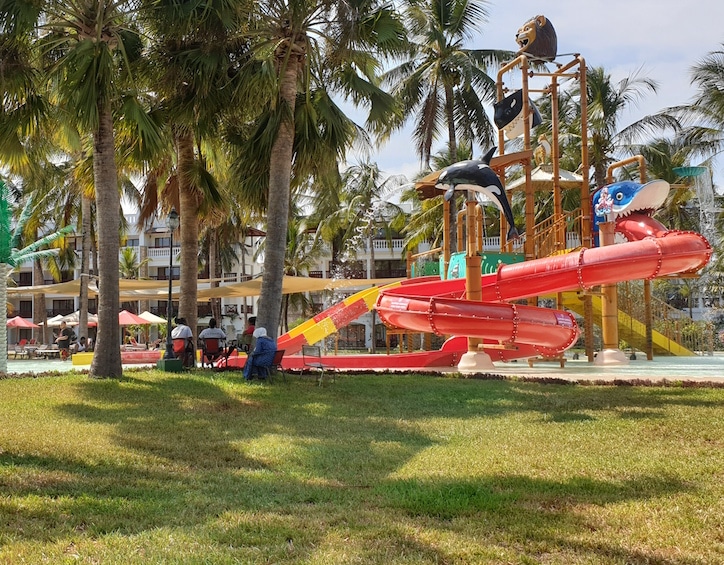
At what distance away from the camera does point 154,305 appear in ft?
190

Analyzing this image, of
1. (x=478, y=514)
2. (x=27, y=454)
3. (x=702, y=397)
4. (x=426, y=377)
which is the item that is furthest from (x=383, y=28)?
(x=478, y=514)

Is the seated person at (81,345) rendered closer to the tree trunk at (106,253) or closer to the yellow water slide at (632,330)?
the tree trunk at (106,253)

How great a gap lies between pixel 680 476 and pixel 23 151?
13637mm

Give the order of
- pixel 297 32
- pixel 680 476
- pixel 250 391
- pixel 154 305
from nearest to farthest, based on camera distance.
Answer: pixel 680 476 < pixel 250 391 < pixel 297 32 < pixel 154 305

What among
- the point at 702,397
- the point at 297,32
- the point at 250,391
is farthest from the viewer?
the point at 297,32

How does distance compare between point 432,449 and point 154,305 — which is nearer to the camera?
point 432,449

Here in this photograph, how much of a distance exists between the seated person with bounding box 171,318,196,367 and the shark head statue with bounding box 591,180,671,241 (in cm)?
1015

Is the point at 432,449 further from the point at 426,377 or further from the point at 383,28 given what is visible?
the point at 383,28

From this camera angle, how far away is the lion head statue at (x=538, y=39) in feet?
67.9

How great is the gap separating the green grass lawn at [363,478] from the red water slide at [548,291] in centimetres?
292

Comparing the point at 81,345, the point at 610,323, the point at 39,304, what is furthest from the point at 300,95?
the point at 39,304

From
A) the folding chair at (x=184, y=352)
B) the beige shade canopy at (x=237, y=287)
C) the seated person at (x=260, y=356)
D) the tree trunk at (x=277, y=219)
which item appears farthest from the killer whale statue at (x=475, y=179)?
the beige shade canopy at (x=237, y=287)

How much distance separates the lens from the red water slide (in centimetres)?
1467

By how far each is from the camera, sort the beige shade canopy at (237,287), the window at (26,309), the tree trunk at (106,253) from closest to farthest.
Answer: the tree trunk at (106,253)
the beige shade canopy at (237,287)
the window at (26,309)
